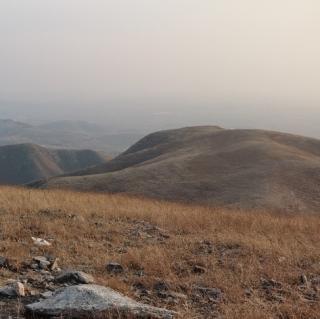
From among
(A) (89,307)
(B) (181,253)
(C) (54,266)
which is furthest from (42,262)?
(A) (89,307)

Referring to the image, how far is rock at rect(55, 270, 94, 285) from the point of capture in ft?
25.5

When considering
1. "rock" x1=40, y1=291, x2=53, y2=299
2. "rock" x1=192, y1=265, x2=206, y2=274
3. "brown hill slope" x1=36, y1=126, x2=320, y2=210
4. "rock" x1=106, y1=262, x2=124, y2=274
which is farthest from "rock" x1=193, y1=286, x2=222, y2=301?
"brown hill slope" x1=36, y1=126, x2=320, y2=210

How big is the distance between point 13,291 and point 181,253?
13.0 feet

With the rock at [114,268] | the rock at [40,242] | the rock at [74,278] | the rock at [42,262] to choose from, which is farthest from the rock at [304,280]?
the rock at [40,242]

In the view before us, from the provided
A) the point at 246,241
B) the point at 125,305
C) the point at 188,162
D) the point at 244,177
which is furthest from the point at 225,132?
the point at 125,305

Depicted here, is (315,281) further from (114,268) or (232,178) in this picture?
(232,178)

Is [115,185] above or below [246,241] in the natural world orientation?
below

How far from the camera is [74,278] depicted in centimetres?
785

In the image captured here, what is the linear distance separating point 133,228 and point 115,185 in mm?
28286

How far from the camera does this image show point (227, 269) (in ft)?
30.7

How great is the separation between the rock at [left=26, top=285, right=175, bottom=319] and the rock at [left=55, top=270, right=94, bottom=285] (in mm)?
1409

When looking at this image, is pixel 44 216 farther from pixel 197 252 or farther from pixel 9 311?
pixel 9 311

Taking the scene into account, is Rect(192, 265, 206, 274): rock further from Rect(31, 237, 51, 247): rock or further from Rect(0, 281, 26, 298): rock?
Rect(0, 281, 26, 298): rock

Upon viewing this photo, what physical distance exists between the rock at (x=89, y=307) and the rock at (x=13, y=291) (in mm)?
784
